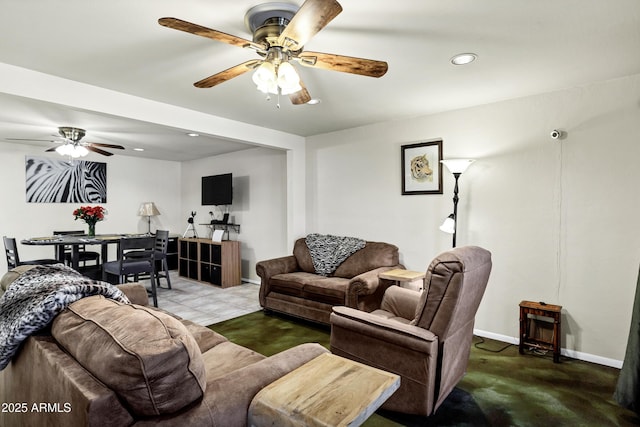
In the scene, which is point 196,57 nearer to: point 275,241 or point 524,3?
point 524,3

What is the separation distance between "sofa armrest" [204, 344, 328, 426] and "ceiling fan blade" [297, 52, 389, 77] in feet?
5.13

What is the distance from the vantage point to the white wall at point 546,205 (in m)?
2.76

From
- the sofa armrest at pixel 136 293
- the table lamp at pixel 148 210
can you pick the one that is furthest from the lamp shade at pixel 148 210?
the sofa armrest at pixel 136 293

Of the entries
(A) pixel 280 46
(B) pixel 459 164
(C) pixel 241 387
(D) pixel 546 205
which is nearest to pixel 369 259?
(B) pixel 459 164

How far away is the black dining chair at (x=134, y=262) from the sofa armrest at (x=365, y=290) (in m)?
2.59

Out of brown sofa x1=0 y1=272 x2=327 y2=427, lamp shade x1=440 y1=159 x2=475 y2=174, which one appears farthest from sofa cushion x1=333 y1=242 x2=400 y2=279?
brown sofa x1=0 y1=272 x2=327 y2=427

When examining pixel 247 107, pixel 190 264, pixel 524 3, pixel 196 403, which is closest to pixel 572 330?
pixel 524 3

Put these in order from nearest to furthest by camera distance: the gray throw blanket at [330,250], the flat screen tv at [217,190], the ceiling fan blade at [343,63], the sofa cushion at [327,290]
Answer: the ceiling fan blade at [343,63] < the sofa cushion at [327,290] < the gray throw blanket at [330,250] < the flat screen tv at [217,190]

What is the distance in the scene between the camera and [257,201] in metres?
5.66

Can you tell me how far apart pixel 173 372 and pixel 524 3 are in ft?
7.48

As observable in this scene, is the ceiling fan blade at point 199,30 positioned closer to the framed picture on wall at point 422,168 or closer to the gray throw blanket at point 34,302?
the gray throw blanket at point 34,302

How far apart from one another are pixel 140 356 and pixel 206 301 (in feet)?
12.8

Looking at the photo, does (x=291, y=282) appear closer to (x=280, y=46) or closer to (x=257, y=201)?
(x=257, y=201)

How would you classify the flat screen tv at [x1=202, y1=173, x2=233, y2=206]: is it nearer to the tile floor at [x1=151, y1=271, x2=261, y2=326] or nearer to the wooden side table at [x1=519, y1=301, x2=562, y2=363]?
the tile floor at [x1=151, y1=271, x2=261, y2=326]
